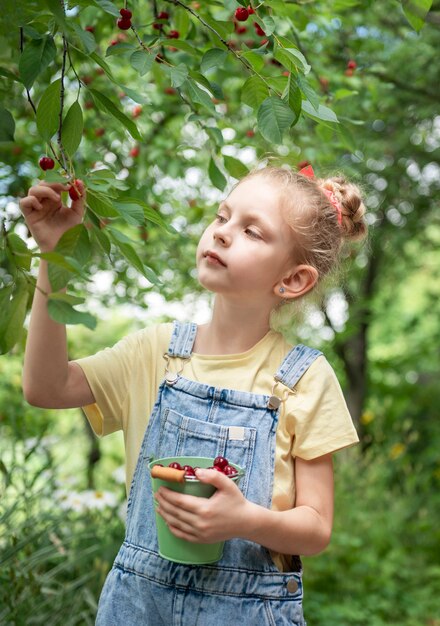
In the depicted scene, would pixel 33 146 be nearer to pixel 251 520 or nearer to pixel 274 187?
pixel 274 187

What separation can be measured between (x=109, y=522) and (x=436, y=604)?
6.35 feet

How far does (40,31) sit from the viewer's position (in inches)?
58.8

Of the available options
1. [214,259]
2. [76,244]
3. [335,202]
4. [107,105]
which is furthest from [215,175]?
[76,244]

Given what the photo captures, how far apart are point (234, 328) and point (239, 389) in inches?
5.4

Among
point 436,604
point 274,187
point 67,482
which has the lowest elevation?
point 436,604

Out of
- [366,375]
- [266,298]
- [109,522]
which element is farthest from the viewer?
[366,375]

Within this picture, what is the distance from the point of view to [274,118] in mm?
1348

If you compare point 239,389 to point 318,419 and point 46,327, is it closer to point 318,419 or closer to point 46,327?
point 318,419

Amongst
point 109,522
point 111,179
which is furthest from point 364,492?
point 111,179

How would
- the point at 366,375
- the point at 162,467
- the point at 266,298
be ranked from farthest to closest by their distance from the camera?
the point at 366,375 < the point at 266,298 < the point at 162,467

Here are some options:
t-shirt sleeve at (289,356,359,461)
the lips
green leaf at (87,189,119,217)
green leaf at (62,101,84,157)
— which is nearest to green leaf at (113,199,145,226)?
green leaf at (87,189,119,217)

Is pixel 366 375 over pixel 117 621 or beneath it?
beneath

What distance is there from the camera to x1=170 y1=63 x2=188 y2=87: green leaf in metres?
1.37

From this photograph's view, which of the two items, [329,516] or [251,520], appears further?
[329,516]
